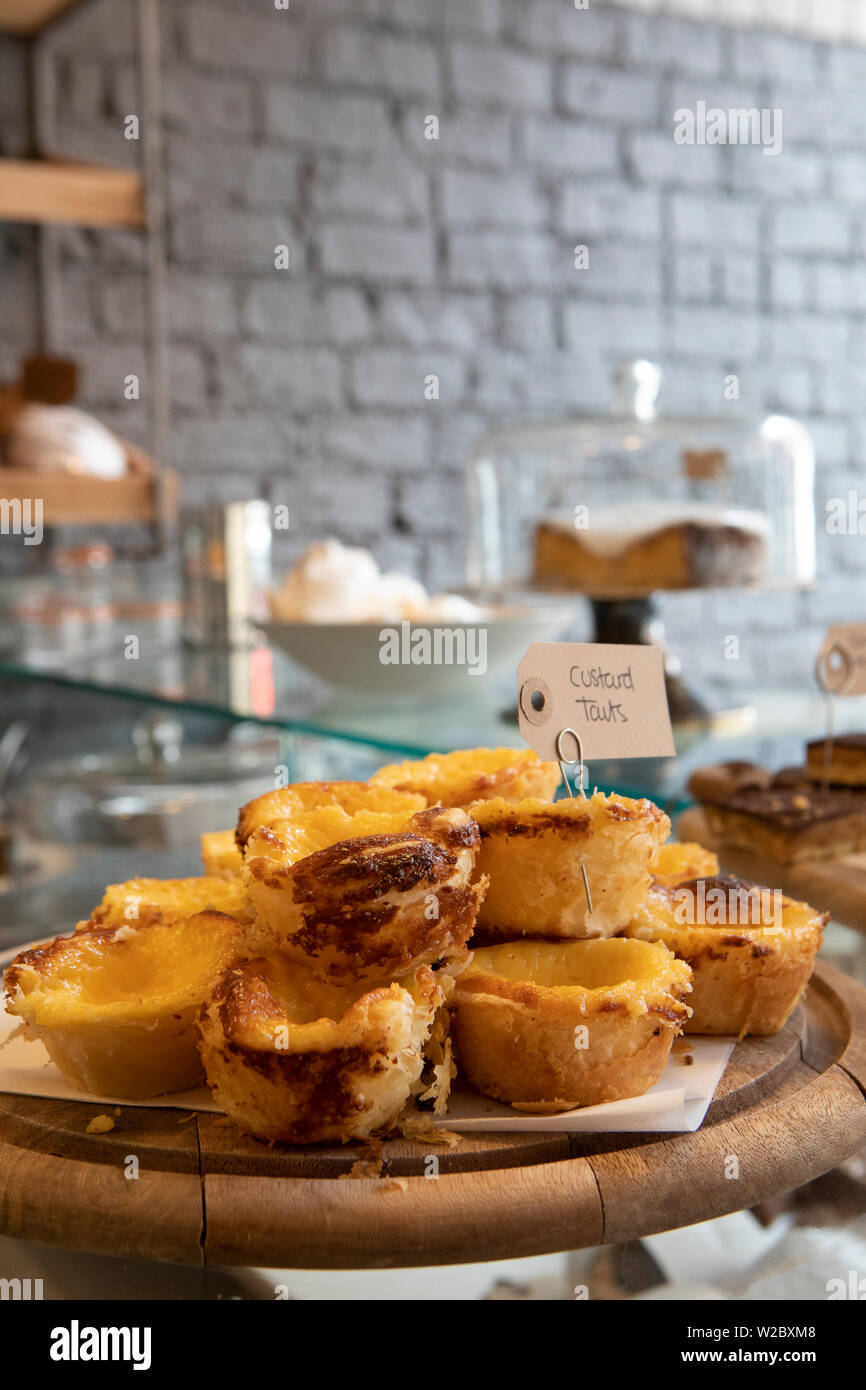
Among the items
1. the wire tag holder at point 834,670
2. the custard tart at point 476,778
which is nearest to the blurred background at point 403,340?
the wire tag holder at point 834,670

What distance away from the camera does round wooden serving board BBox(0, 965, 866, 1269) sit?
22.1 inches

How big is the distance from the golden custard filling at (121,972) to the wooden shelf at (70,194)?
1.59 meters

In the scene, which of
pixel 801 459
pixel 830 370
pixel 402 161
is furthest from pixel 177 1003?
pixel 830 370

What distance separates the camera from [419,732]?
1.35m

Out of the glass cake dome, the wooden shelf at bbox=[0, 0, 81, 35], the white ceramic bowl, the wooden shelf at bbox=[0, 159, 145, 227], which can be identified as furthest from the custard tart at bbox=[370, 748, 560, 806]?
the wooden shelf at bbox=[0, 0, 81, 35]

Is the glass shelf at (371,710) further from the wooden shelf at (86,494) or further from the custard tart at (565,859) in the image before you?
the custard tart at (565,859)

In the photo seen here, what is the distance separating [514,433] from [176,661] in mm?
632

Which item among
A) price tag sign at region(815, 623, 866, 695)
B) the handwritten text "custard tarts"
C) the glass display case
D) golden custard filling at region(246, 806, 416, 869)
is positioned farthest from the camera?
the glass display case

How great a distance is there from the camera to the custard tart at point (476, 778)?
788 mm

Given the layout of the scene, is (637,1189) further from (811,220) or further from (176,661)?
(811,220)

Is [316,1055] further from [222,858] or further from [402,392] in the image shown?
[402,392]

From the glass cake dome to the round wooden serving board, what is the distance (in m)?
1.03

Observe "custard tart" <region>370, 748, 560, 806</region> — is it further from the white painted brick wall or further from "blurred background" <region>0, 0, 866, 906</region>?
the white painted brick wall

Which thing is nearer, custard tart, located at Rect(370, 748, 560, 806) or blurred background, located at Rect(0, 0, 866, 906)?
custard tart, located at Rect(370, 748, 560, 806)
